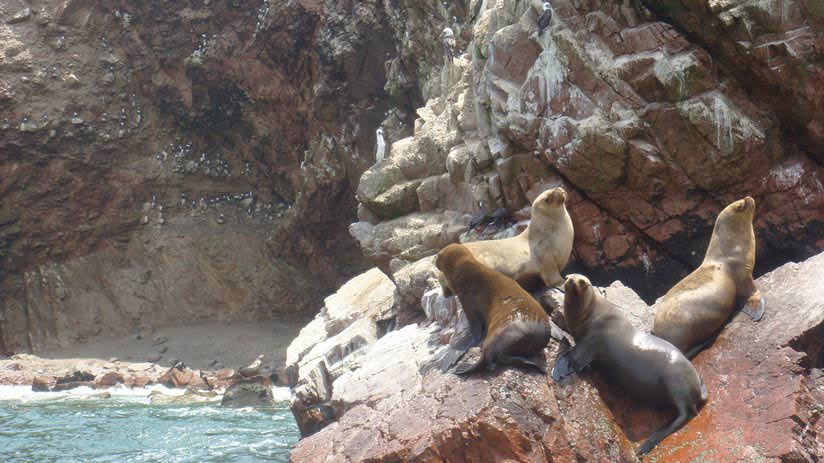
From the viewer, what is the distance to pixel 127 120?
70.5ft

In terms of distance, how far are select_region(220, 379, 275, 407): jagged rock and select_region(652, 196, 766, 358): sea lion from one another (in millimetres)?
7994

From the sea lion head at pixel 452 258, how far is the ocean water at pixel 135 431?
321 cm

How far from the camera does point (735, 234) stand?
5457 mm

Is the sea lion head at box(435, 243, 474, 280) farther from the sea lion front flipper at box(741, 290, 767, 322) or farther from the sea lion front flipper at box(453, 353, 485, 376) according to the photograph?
the sea lion front flipper at box(741, 290, 767, 322)

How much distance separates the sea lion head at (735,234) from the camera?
5391 millimetres

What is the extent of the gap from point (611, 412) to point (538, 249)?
1.74 m

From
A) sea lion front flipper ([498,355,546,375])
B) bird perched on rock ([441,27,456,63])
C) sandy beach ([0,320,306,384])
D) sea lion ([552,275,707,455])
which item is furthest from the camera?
sandy beach ([0,320,306,384])

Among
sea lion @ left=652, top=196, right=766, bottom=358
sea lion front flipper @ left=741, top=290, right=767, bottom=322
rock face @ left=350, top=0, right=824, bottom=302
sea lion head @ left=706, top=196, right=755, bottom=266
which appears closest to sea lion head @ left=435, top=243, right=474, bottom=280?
sea lion @ left=652, top=196, right=766, bottom=358

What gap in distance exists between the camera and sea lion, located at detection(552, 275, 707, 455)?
4348 millimetres

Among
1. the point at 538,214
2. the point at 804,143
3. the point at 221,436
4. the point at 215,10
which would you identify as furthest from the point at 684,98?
the point at 215,10

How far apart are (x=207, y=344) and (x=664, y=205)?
43.2 ft

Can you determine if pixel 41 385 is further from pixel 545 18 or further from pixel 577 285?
pixel 577 285

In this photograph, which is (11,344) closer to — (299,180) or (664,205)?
(299,180)

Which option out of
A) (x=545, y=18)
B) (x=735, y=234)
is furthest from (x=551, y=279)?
(x=545, y=18)
